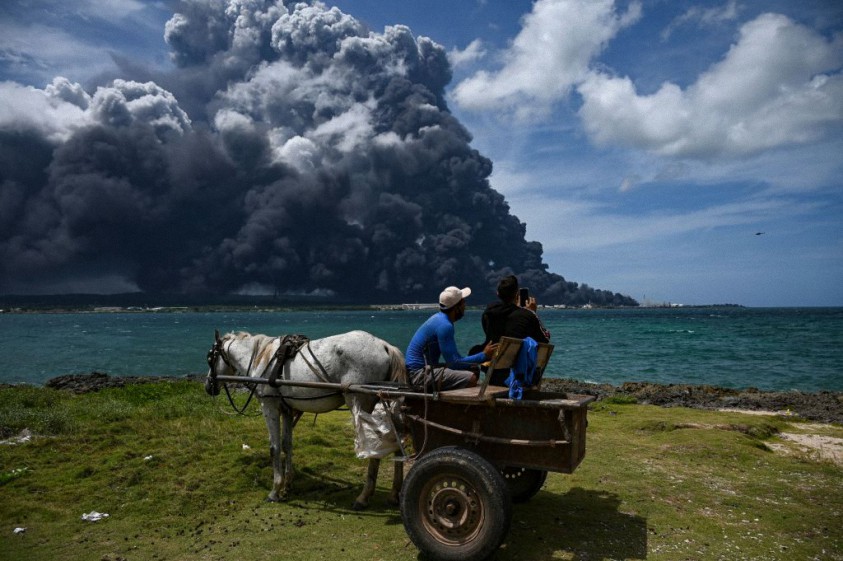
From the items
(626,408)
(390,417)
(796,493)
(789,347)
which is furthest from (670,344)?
(390,417)

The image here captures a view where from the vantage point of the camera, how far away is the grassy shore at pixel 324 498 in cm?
653

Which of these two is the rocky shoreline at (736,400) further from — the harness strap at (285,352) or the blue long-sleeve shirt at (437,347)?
the blue long-sleeve shirt at (437,347)

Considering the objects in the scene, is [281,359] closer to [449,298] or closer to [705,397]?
[449,298]

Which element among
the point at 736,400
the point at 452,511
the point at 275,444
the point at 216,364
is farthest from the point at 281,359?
the point at 736,400

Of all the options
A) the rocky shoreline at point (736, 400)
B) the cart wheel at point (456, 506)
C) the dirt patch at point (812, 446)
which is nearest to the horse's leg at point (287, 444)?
the cart wheel at point (456, 506)

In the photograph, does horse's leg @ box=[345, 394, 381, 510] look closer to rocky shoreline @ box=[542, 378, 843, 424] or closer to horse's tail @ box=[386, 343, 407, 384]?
horse's tail @ box=[386, 343, 407, 384]

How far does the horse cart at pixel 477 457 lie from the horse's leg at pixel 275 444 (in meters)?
2.96

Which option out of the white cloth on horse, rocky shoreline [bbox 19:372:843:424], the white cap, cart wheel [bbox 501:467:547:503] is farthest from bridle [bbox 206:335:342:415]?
rocky shoreline [bbox 19:372:843:424]

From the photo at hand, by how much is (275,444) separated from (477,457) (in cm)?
412

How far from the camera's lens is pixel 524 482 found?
25.2 ft

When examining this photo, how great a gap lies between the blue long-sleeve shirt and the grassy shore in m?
2.27

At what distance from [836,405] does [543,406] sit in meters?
20.4

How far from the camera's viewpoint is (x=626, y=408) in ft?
57.5

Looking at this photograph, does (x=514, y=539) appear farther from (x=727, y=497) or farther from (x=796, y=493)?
(x=796, y=493)
